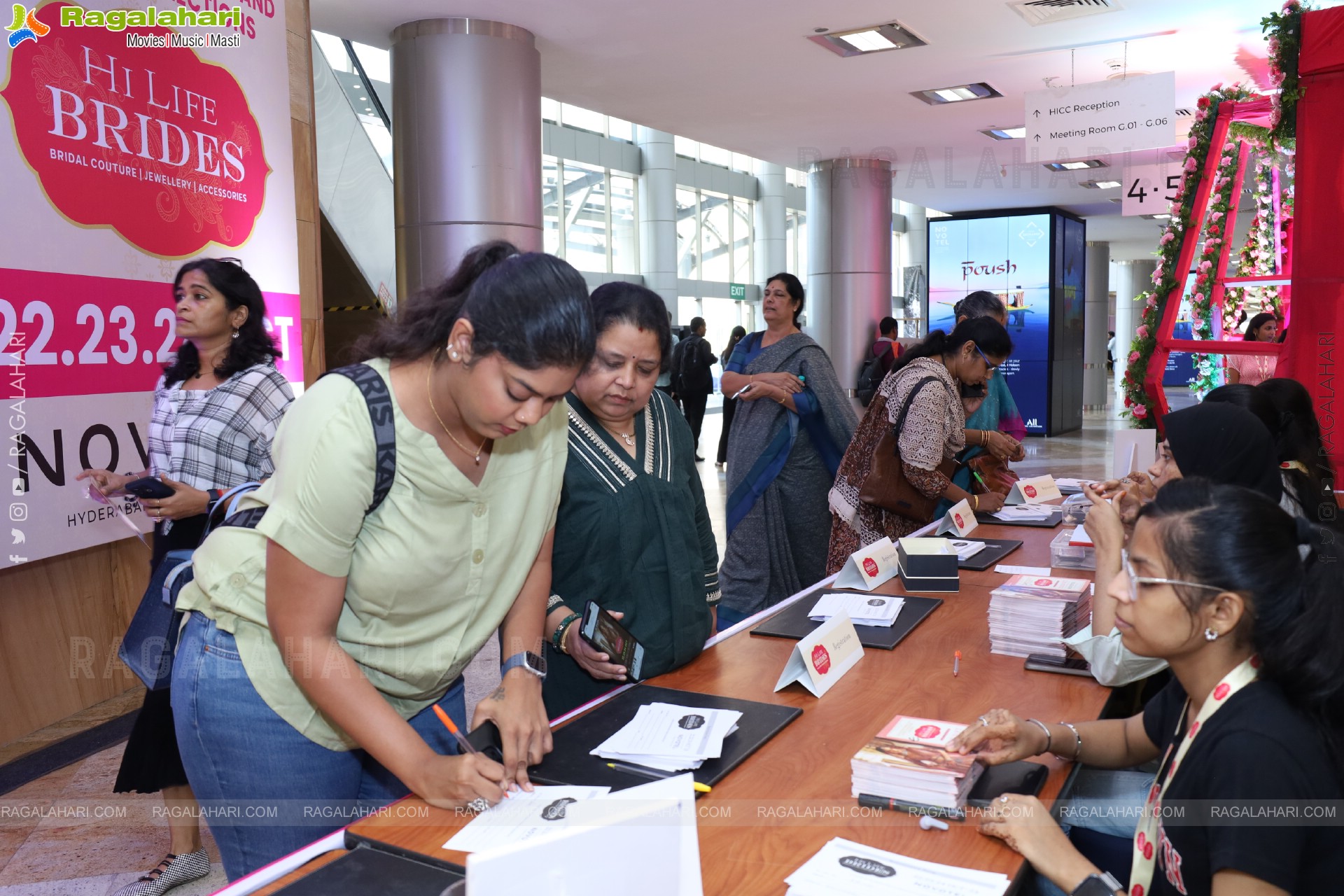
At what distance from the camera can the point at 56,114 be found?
10.4ft

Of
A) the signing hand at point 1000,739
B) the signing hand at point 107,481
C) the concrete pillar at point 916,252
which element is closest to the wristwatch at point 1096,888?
the signing hand at point 1000,739

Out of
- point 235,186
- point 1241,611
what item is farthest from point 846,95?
point 1241,611

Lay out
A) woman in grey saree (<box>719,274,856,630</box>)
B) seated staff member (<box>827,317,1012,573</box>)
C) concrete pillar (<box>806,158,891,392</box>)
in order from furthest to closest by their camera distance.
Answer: concrete pillar (<box>806,158,891,392</box>)
woman in grey saree (<box>719,274,856,630</box>)
seated staff member (<box>827,317,1012,573</box>)

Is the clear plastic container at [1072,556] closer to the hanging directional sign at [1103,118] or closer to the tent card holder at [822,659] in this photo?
the tent card holder at [822,659]

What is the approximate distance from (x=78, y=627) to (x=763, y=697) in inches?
120

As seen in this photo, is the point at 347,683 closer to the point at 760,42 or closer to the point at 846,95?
the point at 760,42

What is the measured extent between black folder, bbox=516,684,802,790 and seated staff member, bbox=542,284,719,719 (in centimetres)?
8

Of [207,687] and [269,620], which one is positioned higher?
[269,620]

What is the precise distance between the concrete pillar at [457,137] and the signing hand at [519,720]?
160 inches

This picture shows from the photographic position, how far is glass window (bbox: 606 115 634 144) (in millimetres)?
14015

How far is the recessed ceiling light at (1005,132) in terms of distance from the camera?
8.80m

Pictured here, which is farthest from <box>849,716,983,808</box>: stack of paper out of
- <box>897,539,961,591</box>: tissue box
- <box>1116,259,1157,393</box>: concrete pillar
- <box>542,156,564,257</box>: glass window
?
<box>1116,259,1157,393</box>: concrete pillar

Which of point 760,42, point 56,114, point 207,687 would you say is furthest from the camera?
point 760,42

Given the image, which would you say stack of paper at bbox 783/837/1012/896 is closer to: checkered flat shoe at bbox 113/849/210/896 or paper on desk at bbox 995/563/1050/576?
paper on desk at bbox 995/563/1050/576
